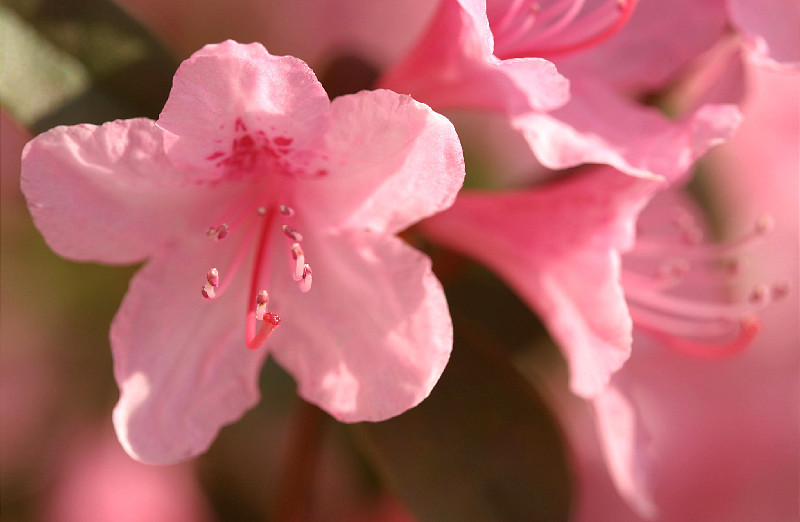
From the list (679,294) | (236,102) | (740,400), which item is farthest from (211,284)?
(740,400)

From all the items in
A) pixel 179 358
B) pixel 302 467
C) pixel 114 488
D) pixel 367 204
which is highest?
pixel 367 204

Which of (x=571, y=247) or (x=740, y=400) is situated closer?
(x=571, y=247)

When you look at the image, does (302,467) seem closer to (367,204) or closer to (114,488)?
(367,204)

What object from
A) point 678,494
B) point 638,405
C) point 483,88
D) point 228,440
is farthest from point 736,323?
point 228,440

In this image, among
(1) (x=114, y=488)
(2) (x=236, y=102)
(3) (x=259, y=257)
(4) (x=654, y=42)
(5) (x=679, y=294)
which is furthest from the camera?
(1) (x=114, y=488)

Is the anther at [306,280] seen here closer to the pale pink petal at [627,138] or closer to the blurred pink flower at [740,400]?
the pale pink petal at [627,138]

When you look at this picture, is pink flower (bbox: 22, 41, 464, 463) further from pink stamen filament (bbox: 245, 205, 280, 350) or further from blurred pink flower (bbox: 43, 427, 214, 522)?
blurred pink flower (bbox: 43, 427, 214, 522)

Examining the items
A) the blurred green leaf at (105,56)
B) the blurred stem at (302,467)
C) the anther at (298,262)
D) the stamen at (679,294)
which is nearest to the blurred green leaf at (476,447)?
the blurred stem at (302,467)
